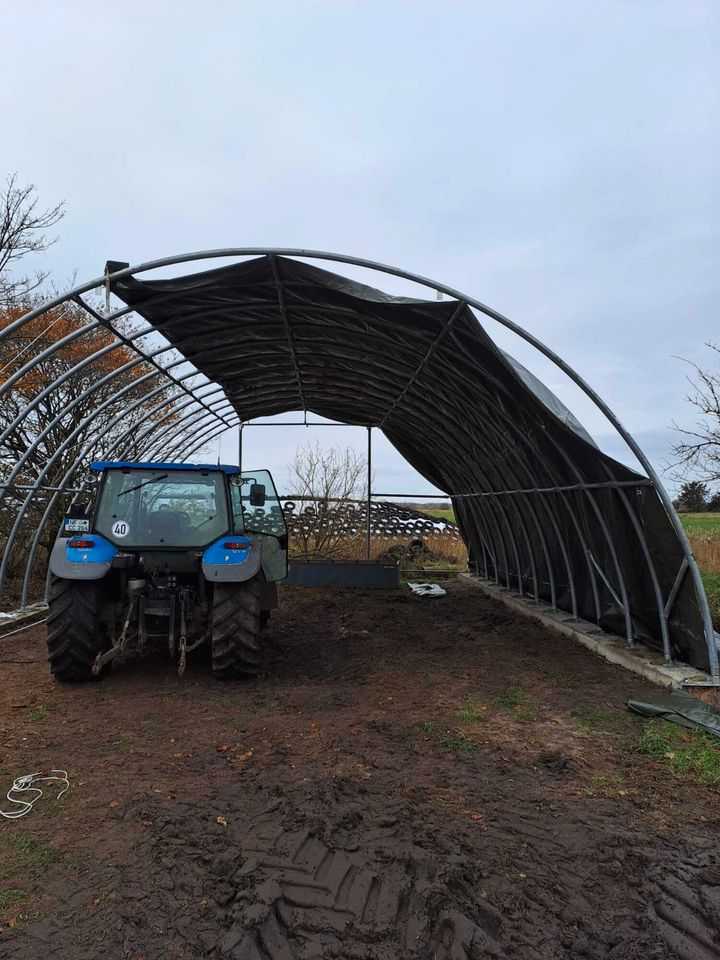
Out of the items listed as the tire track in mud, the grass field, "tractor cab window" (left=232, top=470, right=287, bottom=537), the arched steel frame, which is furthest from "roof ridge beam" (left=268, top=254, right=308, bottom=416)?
the grass field

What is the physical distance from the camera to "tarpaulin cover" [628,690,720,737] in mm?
4637

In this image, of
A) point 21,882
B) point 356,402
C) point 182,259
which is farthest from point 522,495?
point 21,882

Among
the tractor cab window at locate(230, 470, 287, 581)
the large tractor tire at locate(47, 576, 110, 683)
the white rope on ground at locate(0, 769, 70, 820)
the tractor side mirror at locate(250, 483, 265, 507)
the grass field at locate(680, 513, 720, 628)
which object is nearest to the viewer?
the white rope on ground at locate(0, 769, 70, 820)

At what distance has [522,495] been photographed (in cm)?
915

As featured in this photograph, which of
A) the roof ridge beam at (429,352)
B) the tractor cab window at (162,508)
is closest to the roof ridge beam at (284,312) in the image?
the roof ridge beam at (429,352)

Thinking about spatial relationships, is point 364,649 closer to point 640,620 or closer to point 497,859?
point 640,620

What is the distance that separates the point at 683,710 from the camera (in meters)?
4.86

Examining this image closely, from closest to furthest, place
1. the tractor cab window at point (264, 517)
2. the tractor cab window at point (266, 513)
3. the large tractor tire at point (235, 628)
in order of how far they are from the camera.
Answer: the large tractor tire at point (235, 628) → the tractor cab window at point (264, 517) → the tractor cab window at point (266, 513)

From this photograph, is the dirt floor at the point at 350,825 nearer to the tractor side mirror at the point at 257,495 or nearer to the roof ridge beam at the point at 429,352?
the tractor side mirror at the point at 257,495

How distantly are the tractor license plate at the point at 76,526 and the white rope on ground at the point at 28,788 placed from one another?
2.41m

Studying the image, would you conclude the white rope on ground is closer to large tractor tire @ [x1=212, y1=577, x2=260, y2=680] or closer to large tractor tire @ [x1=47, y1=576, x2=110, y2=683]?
large tractor tire @ [x1=47, y1=576, x2=110, y2=683]

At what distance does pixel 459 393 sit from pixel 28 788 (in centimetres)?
589

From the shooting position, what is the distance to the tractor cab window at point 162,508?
5965 mm

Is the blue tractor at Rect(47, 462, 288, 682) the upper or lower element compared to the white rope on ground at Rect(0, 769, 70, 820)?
upper
